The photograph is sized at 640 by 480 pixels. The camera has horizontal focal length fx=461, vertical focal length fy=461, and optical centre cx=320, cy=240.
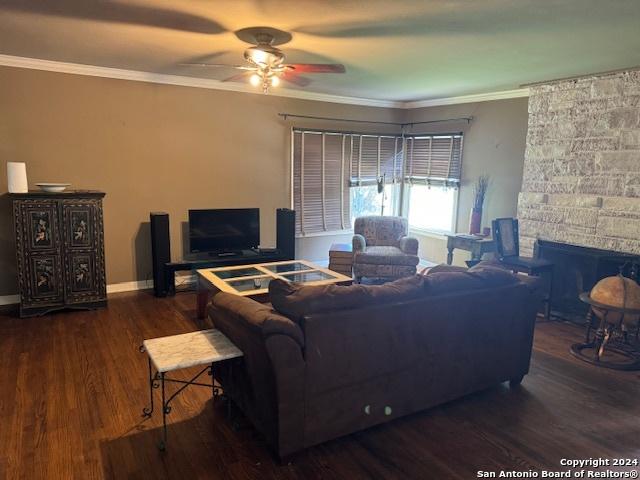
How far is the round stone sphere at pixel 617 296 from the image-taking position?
362 centimetres

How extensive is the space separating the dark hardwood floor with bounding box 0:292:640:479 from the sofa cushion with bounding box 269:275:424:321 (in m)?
0.81

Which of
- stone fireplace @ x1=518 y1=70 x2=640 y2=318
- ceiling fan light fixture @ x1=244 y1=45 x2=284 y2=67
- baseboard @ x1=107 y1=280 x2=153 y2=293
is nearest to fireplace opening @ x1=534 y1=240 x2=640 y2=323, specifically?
stone fireplace @ x1=518 y1=70 x2=640 y2=318

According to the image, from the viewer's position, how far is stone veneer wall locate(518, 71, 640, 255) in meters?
4.41

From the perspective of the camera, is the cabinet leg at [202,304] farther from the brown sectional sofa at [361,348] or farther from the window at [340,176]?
the window at [340,176]

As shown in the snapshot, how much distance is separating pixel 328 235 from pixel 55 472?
4.98 m

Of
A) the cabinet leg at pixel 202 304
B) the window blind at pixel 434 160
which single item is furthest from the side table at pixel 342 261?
the window blind at pixel 434 160

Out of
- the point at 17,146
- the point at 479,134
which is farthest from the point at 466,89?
the point at 17,146

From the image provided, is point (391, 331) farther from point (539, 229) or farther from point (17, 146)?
point (17, 146)

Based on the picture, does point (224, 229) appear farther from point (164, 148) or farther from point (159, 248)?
point (164, 148)

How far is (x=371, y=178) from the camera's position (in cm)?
718

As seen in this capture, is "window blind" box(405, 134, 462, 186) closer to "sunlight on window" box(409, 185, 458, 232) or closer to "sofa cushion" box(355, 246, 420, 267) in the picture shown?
"sunlight on window" box(409, 185, 458, 232)

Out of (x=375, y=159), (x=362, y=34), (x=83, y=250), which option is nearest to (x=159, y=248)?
(x=83, y=250)

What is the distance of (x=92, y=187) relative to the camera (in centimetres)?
518

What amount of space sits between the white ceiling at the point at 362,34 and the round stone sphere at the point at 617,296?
1840mm
